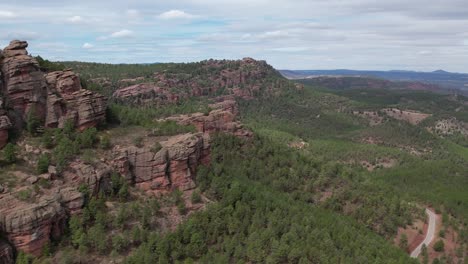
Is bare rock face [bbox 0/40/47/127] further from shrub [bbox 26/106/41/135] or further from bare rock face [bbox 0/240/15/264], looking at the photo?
bare rock face [bbox 0/240/15/264]

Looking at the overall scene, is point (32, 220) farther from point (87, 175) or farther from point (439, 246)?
point (439, 246)

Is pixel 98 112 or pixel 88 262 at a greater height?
pixel 98 112

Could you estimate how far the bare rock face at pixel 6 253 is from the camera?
204 feet

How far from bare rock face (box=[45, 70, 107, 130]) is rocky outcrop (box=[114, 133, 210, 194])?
1046 cm

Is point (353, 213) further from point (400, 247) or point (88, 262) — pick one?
point (88, 262)

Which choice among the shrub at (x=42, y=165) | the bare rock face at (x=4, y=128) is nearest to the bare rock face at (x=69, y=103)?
the bare rock face at (x=4, y=128)

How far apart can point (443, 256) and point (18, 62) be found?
95766 mm

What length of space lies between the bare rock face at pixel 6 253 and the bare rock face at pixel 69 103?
25248 millimetres

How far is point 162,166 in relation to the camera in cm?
8025

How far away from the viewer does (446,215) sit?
123m

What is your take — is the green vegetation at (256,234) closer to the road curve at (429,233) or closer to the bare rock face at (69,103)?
the road curve at (429,233)

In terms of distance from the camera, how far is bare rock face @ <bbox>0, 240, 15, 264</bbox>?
62062 mm

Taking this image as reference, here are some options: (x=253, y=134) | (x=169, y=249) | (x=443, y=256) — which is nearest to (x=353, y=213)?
(x=443, y=256)

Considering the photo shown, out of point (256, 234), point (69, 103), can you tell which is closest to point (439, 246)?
point (256, 234)
